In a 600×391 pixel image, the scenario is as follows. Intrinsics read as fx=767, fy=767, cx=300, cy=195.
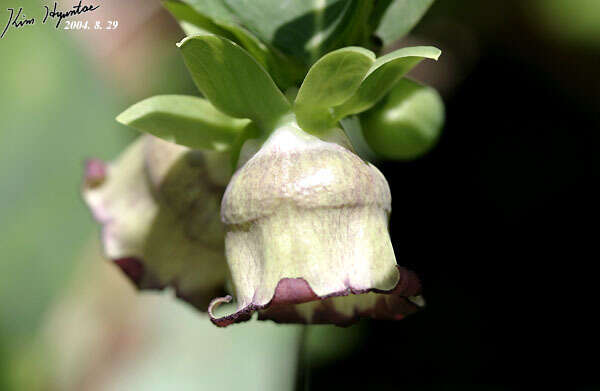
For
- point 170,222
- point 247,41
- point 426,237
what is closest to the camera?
point 247,41

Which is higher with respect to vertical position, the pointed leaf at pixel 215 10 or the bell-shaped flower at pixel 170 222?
the pointed leaf at pixel 215 10

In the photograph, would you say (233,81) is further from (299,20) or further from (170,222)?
(170,222)

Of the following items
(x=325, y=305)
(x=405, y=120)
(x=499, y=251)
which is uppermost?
(x=405, y=120)

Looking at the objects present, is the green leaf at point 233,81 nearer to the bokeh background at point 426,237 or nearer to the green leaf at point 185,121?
the green leaf at point 185,121

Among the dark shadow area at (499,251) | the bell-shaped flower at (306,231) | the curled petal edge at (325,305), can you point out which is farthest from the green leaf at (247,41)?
the dark shadow area at (499,251)

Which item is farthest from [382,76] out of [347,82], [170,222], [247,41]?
[170,222]
